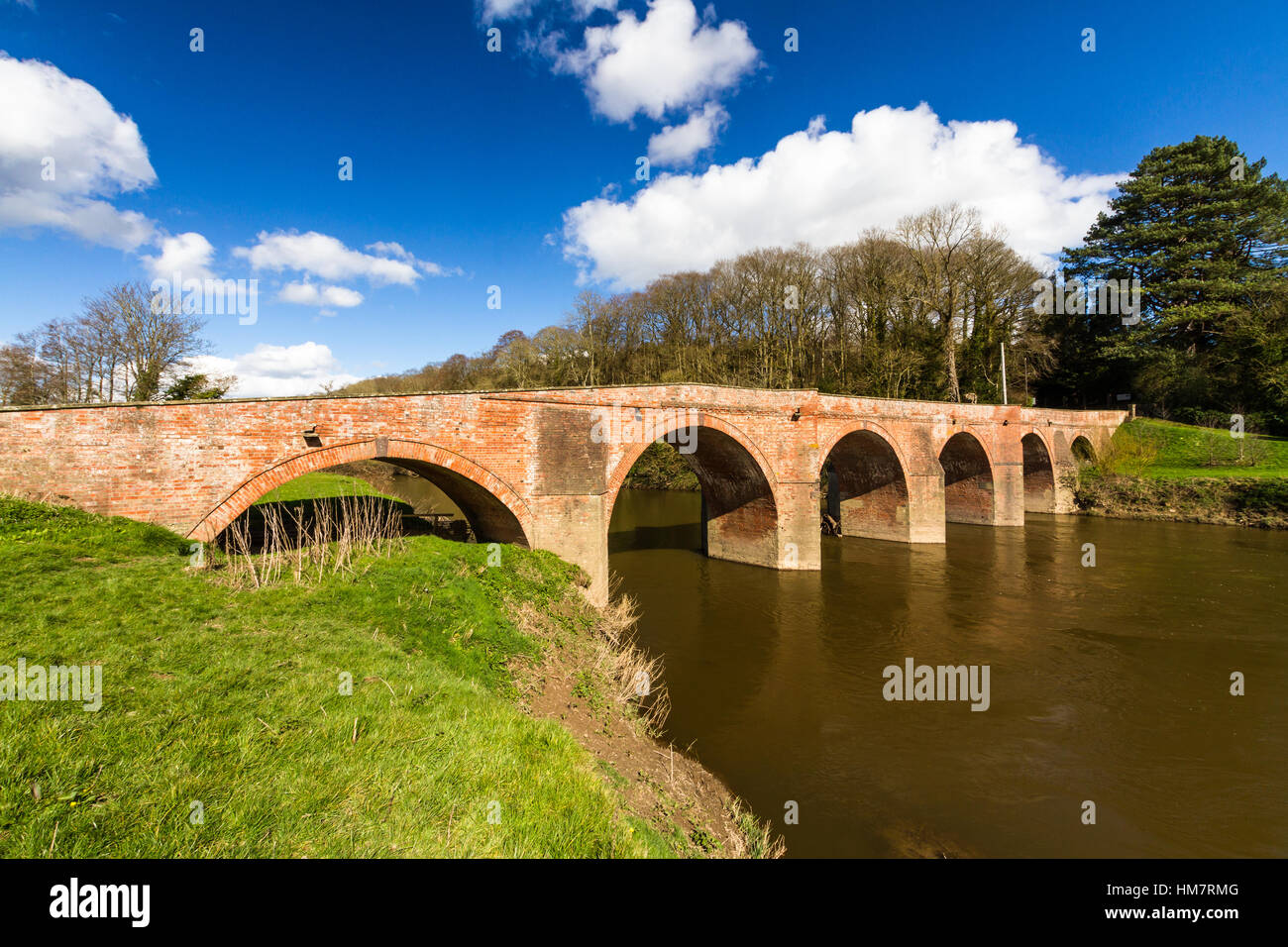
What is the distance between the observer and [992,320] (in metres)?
34.8

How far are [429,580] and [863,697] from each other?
7.77m

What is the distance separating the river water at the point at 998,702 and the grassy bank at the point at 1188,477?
810 centimetres

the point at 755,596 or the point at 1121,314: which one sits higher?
the point at 1121,314

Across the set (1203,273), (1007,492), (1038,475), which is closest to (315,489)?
(1007,492)

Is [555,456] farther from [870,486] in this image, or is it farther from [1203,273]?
[1203,273]

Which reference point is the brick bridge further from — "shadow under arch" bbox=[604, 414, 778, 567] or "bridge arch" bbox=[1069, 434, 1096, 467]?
"bridge arch" bbox=[1069, 434, 1096, 467]

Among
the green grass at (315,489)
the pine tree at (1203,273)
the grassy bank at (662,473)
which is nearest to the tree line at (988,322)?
the pine tree at (1203,273)

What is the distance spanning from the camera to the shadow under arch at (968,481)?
24.2 m

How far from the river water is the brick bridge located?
300 cm

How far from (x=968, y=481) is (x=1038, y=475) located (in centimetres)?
661

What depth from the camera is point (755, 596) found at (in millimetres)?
14922
